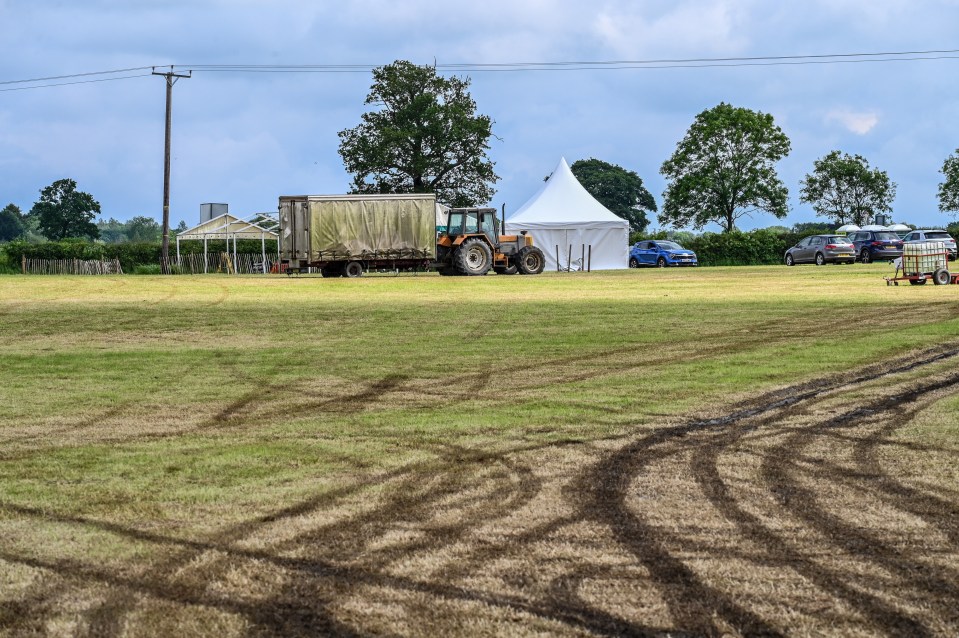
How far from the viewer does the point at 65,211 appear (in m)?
123

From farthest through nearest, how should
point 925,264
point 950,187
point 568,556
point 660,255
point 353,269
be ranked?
point 950,187 < point 660,255 < point 353,269 < point 925,264 < point 568,556

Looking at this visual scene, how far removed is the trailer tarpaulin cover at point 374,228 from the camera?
4428 cm

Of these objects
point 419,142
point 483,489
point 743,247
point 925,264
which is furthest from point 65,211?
point 483,489

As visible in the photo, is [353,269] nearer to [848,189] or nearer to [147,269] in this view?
[147,269]

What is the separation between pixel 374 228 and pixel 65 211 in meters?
86.9

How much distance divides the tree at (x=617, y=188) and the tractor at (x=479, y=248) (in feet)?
295

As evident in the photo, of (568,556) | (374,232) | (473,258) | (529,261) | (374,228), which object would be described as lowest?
(568,556)

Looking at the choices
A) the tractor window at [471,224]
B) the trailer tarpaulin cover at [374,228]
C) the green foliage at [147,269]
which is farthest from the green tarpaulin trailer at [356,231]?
the green foliage at [147,269]

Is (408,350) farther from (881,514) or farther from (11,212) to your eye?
(11,212)

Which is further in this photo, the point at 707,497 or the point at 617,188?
the point at 617,188

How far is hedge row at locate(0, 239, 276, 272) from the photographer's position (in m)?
67.4

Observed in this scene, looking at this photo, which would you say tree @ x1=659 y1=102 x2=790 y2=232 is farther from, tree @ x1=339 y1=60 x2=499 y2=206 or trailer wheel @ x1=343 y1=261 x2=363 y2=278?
trailer wheel @ x1=343 y1=261 x2=363 y2=278

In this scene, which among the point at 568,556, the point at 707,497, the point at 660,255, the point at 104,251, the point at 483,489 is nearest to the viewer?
the point at 568,556

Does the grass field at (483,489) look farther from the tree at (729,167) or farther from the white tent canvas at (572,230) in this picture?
the tree at (729,167)
